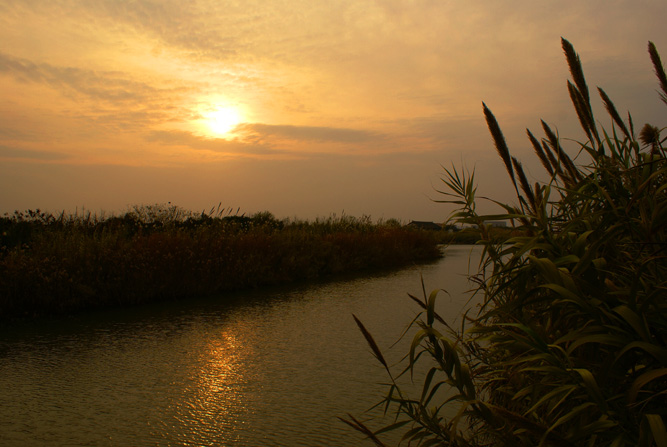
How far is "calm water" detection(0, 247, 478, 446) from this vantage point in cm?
230

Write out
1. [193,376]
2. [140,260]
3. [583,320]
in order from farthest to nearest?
1. [140,260]
2. [193,376]
3. [583,320]

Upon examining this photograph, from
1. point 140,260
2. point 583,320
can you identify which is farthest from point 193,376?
point 140,260

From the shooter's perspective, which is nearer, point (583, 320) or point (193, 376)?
point (583, 320)

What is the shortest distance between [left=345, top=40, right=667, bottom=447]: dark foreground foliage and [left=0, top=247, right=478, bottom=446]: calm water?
1.01m

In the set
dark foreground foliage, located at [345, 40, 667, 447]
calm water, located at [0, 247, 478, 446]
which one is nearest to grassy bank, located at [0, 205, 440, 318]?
calm water, located at [0, 247, 478, 446]

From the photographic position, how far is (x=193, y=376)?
3115 millimetres

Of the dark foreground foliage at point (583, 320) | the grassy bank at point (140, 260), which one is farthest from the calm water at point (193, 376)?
the dark foreground foliage at point (583, 320)

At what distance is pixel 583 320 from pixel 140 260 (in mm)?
5939

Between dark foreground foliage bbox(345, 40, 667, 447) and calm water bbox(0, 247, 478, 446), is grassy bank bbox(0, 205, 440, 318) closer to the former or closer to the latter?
calm water bbox(0, 247, 478, 446)

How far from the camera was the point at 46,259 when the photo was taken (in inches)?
213

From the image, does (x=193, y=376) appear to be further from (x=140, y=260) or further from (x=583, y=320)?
(x=140, y=260)

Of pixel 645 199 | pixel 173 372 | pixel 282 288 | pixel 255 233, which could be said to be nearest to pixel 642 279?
pixel 645 199

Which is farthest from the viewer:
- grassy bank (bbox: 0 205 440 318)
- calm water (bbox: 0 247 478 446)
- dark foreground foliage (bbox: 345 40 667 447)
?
grassy bank (bbox: 0 205 440 318)

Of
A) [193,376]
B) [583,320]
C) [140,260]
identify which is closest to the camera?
[583,320]
